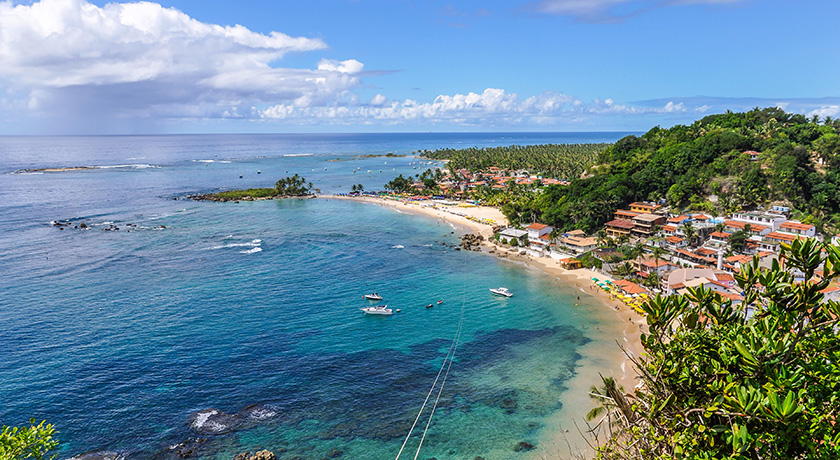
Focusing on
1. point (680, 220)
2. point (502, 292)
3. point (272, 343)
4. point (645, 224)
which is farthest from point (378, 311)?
point (680, 220)

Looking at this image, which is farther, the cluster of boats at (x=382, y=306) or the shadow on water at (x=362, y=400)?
the cluster of boats at (x=382, y=306)

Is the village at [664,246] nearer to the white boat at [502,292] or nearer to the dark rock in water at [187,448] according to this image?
the white boat at [502,292]

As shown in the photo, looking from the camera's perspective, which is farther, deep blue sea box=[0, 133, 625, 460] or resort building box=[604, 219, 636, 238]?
resort building box=[604, 219, 636, 238]

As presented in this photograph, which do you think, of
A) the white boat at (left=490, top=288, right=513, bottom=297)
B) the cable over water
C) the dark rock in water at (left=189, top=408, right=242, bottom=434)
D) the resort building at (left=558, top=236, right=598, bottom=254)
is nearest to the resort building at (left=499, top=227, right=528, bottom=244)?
the resort building at (left=558, top=236, right=598, bottom=254)

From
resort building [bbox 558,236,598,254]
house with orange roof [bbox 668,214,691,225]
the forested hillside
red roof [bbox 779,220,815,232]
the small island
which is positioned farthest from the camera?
the small island

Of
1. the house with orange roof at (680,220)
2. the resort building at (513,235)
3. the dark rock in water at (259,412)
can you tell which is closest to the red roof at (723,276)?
the house with orange roof at (680,220)

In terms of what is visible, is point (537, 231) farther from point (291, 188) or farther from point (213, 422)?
point (291, 188)

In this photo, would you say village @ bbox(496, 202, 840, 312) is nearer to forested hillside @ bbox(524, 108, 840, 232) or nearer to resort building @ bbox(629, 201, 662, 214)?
resort building @ bbox(629, 201, 662, 214)
